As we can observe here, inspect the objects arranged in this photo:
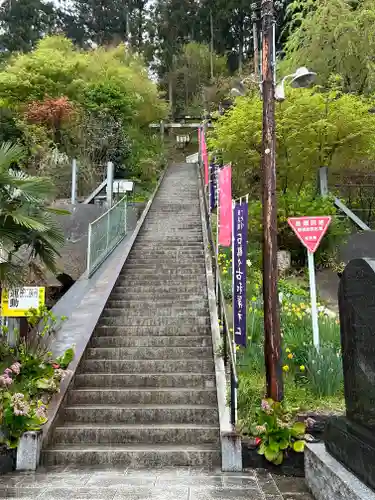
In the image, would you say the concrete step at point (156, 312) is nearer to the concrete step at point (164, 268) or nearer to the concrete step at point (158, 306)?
the concrete step at point (158, 306)

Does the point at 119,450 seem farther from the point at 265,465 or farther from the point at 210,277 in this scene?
the point at 210,277

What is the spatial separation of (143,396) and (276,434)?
2.10 meters

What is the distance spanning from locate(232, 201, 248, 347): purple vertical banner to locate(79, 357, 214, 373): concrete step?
0.85 m

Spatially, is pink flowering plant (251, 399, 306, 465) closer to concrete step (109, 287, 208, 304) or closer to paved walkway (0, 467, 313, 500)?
paved walkway (0, 467, 313, 500)

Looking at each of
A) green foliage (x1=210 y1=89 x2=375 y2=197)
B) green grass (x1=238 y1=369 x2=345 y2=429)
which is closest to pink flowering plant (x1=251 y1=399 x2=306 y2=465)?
green grass (x1=238 y1=369 x2=345 y2=429)

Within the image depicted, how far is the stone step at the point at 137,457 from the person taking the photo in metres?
5.47

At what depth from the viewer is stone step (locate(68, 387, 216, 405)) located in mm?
6609

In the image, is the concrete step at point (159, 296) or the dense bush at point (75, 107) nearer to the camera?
the concrete step at point (159, 296)

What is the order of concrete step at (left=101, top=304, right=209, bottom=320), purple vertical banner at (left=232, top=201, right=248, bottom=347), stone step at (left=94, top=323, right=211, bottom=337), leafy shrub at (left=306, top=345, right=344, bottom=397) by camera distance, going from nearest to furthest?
leafy shrub at (left=306, top=345, right=344, bottom=397), purple vertical banner at (left=232, top=201, right=248, bottom=347), stone step at (left=94, top=323, right=211, bottom=337), concrete step at (left=101, top=304, right=209, bottom=320)

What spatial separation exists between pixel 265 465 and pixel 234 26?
39621 millimetres

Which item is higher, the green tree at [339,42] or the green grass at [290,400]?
the green tree at [339,42]

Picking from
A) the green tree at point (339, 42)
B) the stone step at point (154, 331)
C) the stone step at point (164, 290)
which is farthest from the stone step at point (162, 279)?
the green tree at point (339, 42)

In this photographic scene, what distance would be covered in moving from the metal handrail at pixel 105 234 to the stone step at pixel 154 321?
9.36 ft

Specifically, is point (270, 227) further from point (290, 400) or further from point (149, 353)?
point (149, 353)
